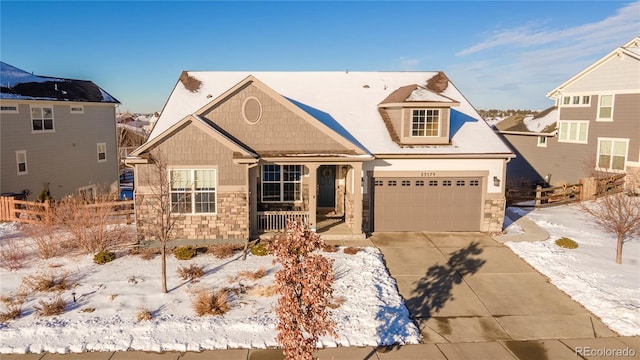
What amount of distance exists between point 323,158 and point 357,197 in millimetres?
2199

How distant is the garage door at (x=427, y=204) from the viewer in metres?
18.0

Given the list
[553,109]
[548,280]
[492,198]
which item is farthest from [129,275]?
[553,109]

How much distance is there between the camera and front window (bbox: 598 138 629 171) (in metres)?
26.4

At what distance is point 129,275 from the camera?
1310cm

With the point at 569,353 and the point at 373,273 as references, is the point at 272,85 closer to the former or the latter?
the point at 373,273

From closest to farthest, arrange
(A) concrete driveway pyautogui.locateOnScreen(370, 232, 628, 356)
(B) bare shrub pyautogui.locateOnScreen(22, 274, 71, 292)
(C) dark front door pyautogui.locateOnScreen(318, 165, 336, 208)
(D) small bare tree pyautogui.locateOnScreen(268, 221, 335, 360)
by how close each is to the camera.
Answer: (D) small bare tree pyautogui.locateOnScreen(268, 221, 335, 360) → (A) concrete driveway pyautogui.locateOnScreen(370, 232, 628, 356) → (B) bare shrub pyautogui.locateOnScreen(22, 274, 71, 292) → (C) dark front door pyautogui.locateOnScreen(318, 165, 336, 208)

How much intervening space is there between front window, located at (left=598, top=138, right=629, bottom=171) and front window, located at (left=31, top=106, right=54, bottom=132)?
1361 inches

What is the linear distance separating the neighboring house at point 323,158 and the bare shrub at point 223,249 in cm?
70

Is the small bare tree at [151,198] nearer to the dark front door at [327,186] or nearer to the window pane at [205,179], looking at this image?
the window pane at [205,179]

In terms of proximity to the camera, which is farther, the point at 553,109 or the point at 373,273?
the point at 553,109

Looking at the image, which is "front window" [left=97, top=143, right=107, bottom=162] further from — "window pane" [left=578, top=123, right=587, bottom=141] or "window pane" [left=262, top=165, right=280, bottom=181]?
"window pane" [left=578, top=123, right=587, bottom=141]

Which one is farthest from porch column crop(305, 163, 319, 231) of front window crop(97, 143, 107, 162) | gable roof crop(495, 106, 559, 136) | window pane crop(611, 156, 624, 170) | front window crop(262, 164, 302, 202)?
gable roof crop(495, 106, 559, 136)

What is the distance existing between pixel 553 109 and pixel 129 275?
3453 centimetres

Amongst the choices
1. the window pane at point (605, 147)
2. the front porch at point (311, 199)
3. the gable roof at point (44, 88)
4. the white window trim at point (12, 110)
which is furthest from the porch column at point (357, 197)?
the window pane at point (605, 147)
